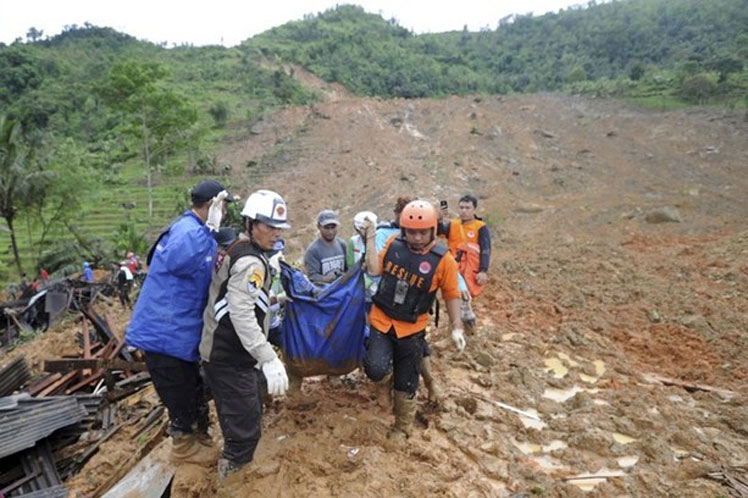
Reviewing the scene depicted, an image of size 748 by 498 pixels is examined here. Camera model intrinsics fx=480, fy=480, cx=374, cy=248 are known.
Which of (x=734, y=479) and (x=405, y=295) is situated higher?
(x=405, y=295)

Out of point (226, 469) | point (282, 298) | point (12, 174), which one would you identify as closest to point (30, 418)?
point (226, 469)

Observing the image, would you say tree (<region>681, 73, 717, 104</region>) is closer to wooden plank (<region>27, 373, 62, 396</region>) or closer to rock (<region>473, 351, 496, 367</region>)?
rock (<region>473, 351, 496, 367</region>)

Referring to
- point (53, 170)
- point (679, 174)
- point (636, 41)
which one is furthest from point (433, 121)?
point (636, 41)

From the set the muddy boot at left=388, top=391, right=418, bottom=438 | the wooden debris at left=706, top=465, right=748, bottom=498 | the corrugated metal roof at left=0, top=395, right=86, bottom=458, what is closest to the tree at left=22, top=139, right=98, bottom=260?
the corrugated metal roof at left=0, top=395, right=86, bottom=458

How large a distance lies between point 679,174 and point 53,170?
23455mm

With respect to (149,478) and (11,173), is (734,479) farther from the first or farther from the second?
(11,173)

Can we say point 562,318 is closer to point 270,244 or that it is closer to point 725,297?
point 725,297

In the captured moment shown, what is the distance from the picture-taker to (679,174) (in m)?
17.4

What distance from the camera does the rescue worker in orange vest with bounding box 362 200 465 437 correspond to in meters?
3.44

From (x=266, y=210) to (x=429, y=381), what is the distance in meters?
2.10

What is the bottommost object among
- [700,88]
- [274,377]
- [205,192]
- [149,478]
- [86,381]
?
[86,381]

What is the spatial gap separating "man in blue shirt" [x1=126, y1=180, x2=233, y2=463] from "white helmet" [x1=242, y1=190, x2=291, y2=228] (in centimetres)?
35

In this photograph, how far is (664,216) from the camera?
1280 cm

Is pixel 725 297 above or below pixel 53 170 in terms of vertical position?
below
